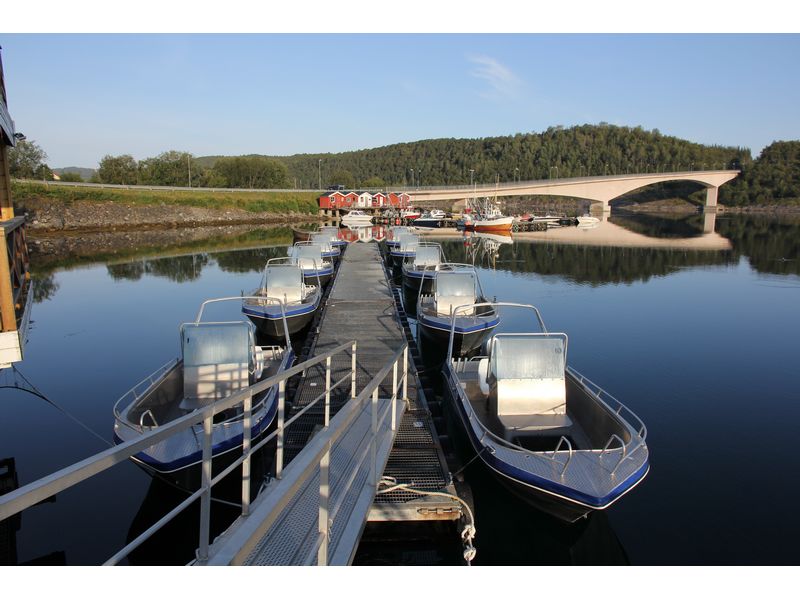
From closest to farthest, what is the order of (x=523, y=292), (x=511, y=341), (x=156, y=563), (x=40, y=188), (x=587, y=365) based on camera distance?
(x=156, y=563)
(x=511, y=341)
(x=587, y=365)
(x=523, y=292)
(x=40, y=188)

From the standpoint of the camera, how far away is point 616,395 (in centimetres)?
1473

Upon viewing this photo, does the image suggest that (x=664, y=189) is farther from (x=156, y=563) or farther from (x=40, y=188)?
(x=156, y=563)

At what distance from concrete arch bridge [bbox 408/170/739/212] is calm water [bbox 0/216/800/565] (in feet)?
221

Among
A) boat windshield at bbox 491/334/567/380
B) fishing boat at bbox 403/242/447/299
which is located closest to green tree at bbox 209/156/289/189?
fishing boat at bbox 403/242/447/299

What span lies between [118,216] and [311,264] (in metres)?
52.2

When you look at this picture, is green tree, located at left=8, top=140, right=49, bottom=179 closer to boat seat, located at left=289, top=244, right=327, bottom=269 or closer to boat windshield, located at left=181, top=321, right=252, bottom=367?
boat seat, located at left=289, top=244, right=327, bottom=269

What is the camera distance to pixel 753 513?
9.35 m

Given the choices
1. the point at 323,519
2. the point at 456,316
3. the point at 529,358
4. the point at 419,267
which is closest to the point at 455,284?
the point at 456,316

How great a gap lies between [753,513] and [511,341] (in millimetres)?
4908

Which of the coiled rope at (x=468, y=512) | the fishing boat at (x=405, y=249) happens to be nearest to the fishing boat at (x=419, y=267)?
the fishing boat at (x=405, y=249)

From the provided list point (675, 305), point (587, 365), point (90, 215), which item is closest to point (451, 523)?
point (587, 365)

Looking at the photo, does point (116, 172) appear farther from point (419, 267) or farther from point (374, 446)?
point (374, 446)

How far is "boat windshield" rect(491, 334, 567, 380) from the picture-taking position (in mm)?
10422

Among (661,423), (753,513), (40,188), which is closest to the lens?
(753,513)
